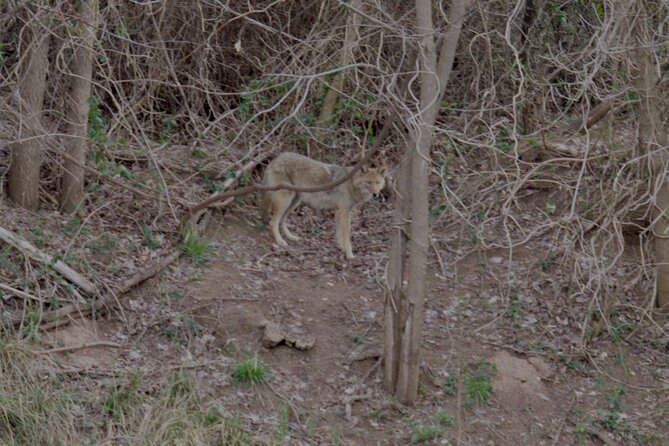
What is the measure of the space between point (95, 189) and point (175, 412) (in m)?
3.07

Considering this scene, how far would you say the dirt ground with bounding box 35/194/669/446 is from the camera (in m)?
8.27

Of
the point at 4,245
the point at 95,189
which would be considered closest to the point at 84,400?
the point at 4,245

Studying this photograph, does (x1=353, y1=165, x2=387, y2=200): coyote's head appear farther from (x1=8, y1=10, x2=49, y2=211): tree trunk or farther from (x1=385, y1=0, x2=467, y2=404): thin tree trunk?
(x1=8, y1=10, x2=49, y2=211): tree trunk

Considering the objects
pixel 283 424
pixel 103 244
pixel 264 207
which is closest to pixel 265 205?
pixel 264 207

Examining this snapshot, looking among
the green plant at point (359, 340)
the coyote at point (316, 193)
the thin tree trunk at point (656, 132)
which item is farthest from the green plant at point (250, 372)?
the thin tree trunk at point (656, 132)

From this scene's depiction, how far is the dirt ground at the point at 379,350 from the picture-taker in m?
8.27

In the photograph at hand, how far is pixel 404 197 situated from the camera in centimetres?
821

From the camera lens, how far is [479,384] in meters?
8.58

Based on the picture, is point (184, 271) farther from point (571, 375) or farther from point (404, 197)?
point (571, 375)

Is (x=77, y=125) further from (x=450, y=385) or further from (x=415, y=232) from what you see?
(x=450, y=385)

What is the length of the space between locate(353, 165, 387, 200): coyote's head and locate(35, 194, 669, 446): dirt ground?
767 millimetres

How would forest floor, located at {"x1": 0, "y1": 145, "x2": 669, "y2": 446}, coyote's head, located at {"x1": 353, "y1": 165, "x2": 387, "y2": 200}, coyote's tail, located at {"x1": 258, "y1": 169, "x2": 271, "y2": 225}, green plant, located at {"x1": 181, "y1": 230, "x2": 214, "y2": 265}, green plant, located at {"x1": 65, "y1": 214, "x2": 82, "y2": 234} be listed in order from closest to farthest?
forest floor, located at {"x1": 0, "y1": 145, "x2": 669, "y2": 446} → green plant, located at {"x1": 65, "y1": 214, "x2": 82, "y2": 234} → green plant, located at {"x1": 181, "y1": 230, "x2": 214, "y2": 265} → coyote's tail, located at {"x1": 258, "y1": 169, "x2": 271, "y2": 225} → coyote's head, located at {"x1": 353, "y1": 165, "x2": 387, "y2": 200}

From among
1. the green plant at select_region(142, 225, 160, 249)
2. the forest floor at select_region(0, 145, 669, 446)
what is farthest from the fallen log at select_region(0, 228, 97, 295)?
the green plant at select_region(142, 225, 160, 249)

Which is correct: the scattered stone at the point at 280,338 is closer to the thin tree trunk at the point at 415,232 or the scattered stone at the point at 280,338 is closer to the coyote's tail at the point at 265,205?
the thin tree trunk at the point at 415,232
